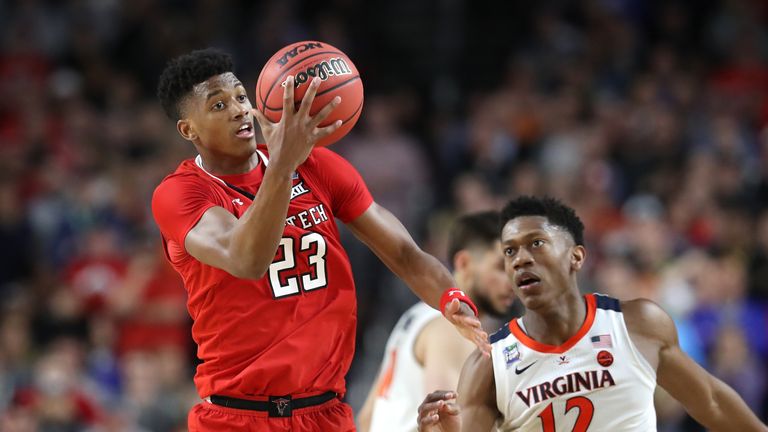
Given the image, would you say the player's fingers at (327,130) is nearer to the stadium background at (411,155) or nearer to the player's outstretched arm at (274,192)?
the player's outstretched arm at (274,192)

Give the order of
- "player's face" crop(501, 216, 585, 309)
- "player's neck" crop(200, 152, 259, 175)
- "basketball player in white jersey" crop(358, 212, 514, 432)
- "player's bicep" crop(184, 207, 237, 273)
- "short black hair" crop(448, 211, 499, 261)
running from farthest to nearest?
1. "short black hair" crop(448, 211, 499, 261)
2. "basketball player in white jersey" crop(358, 212, 514, 432)
3. "player's face" crop(501, 216, 585, 309)
4. "player's neck" crop(200, 152, 259, 175)
5. "player's bicep" crop(184, 207, 237, 273)

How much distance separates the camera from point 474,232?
20.3ft

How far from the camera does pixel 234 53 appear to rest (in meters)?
13.1

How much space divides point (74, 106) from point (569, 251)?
8747mm

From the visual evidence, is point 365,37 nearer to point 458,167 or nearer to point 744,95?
point 458,167

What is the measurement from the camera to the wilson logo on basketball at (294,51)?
4522mm

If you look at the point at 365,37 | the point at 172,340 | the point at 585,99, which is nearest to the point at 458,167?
the point at 585,99

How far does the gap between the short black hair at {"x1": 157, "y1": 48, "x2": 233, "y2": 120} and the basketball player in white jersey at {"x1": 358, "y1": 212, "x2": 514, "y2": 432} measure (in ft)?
5.93

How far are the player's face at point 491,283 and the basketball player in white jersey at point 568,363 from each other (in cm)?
99

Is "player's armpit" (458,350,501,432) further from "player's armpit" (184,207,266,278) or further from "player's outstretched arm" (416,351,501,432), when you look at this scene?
"player's armpit" (184,207,266,278)

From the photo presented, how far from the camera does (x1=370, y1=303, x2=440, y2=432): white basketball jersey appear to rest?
5969 mm

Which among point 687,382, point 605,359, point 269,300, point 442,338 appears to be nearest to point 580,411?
point 605,359

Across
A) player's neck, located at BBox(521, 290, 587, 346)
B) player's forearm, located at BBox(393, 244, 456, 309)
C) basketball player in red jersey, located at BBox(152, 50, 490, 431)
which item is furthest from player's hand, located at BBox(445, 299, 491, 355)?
player's neck, located at BBox(521, 290, 587, 346)

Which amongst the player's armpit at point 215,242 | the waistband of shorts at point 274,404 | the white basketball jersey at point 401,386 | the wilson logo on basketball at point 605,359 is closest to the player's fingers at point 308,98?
the player's armpit at point 215,242
